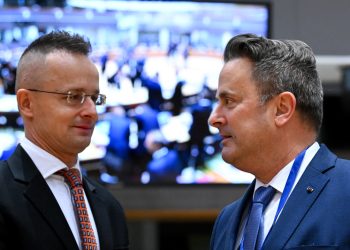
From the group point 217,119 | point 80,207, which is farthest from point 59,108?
point 217,119

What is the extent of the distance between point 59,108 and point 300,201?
83 centimetres

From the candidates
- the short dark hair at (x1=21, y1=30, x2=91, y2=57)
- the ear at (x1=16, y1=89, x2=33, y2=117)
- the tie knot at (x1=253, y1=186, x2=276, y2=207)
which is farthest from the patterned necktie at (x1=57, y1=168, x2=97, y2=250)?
the tie knot at (x1=253, y1=186, x2=276, y2=207)

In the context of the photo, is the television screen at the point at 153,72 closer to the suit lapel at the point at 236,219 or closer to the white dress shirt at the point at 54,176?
the white dress shirt at the point at 54,176

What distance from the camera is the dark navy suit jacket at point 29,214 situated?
2.16 metres

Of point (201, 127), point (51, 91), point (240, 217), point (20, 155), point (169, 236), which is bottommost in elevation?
point (169, 236)

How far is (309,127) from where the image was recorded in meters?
2.17

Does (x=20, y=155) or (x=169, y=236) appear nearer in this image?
(x=20, y=155)

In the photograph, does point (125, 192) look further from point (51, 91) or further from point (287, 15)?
point (51, 91)

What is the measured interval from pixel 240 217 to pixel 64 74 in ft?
2.37

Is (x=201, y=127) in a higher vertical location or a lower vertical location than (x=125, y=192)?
higher

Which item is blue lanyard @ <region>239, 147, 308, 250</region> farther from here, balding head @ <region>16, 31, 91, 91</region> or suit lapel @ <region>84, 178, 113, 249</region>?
balding head @ <region>16, 31, 91, 91</region>

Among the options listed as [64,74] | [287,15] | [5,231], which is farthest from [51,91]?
[287,15]

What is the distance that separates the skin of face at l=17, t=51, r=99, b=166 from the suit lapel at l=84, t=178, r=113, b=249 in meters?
0.16

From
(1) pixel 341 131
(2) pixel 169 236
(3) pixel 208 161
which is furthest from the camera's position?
(2) pixel 169 236
